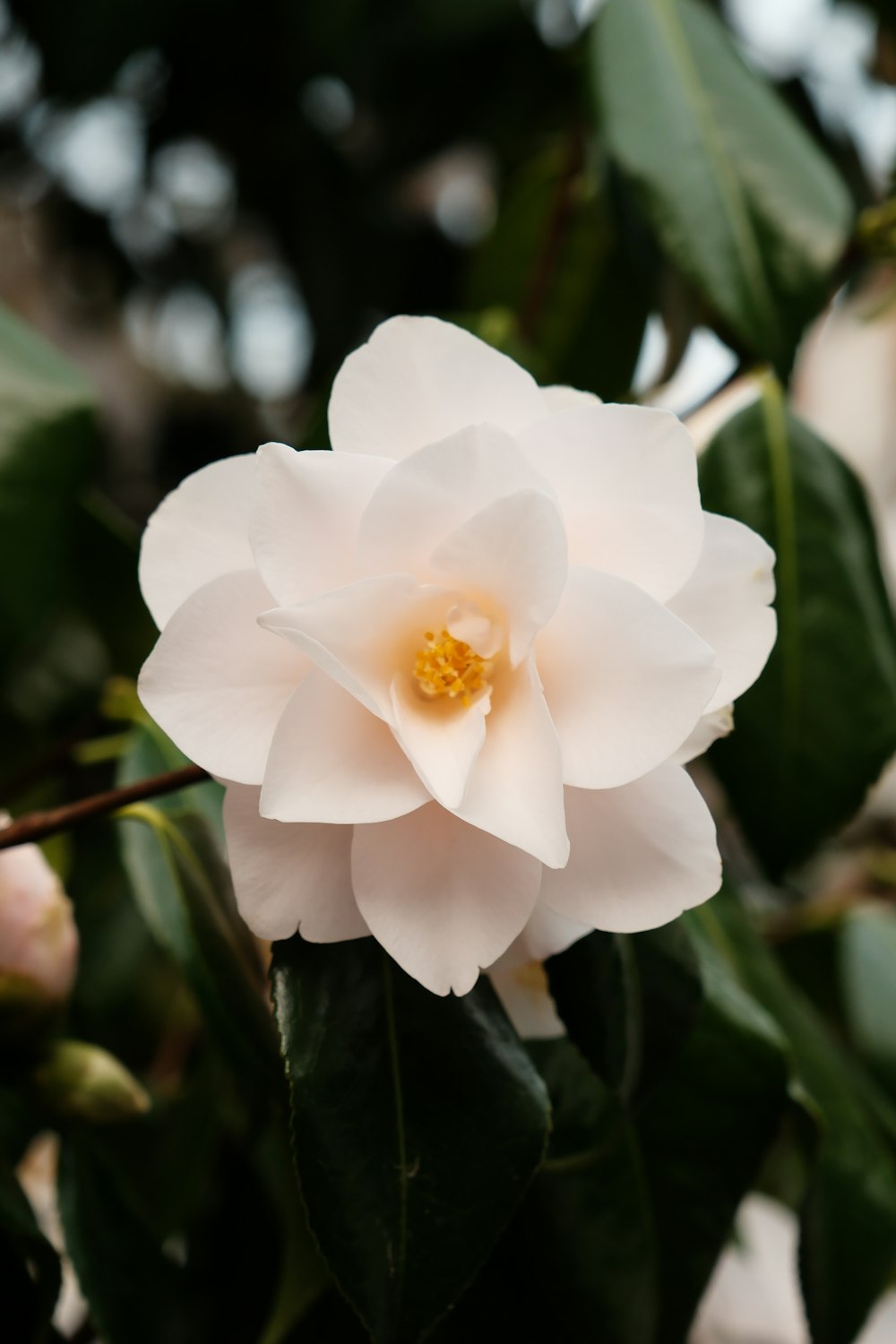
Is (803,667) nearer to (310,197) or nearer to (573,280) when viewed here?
(573,280)

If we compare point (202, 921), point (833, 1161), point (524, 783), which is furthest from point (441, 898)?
point (833, 1161)

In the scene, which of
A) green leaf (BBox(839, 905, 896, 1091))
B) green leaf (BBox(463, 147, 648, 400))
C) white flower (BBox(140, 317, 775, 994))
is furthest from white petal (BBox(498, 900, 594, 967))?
green leaf (BBox(463, 147, 648, 400))

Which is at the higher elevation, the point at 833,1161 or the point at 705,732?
the point at 705,732

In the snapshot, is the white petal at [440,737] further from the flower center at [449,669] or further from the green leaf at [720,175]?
the green leaf at [720,175]

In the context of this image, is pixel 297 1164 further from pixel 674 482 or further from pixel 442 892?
pixel 674 482

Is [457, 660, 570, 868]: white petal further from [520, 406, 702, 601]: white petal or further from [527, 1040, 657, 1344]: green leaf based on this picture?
[527, 1040, 657, 1344]: green leaf
